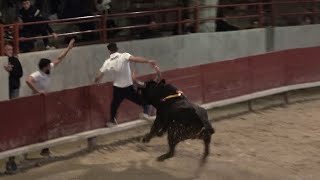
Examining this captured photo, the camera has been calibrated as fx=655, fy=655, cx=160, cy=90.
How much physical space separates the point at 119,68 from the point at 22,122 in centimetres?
A: 167

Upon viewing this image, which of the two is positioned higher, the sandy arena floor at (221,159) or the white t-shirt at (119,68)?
the white t-shirt at (119,68)

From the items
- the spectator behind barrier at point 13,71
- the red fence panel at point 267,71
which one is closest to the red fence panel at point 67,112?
the spectator behind barrier at point 13,71

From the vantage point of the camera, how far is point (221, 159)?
367 inches

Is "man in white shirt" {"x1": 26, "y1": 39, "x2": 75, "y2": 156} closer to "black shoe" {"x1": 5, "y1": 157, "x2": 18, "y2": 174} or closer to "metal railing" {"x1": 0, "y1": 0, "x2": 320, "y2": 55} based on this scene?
"black shoe" {"x1": 5, "y1": 157, "x2": 18, "y2": 174}

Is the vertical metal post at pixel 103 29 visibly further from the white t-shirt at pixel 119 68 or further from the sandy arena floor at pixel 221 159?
A: the white t-shirt at pixel 119 68

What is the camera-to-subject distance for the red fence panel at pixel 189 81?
11492 mm

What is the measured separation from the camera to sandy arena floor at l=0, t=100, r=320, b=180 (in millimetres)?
8531

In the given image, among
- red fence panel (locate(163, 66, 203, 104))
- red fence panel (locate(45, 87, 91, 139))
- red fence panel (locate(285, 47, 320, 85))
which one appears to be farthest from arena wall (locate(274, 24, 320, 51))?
red fence panel (locate(45, 87, 91, 139))

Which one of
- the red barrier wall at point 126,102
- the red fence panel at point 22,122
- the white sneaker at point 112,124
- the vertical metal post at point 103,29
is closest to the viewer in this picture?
the red fence panel at point 22,122

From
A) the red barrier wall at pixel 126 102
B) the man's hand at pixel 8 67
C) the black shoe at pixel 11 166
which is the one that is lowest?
the black shoe at pixel 11 166

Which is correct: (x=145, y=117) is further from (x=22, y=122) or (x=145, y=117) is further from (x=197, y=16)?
(x=197, y=16)

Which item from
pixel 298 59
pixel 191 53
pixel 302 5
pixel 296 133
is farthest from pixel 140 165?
pixel 302 5

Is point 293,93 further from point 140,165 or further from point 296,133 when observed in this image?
point 140,165

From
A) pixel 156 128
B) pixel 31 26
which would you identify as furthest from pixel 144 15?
pixel 156 128
